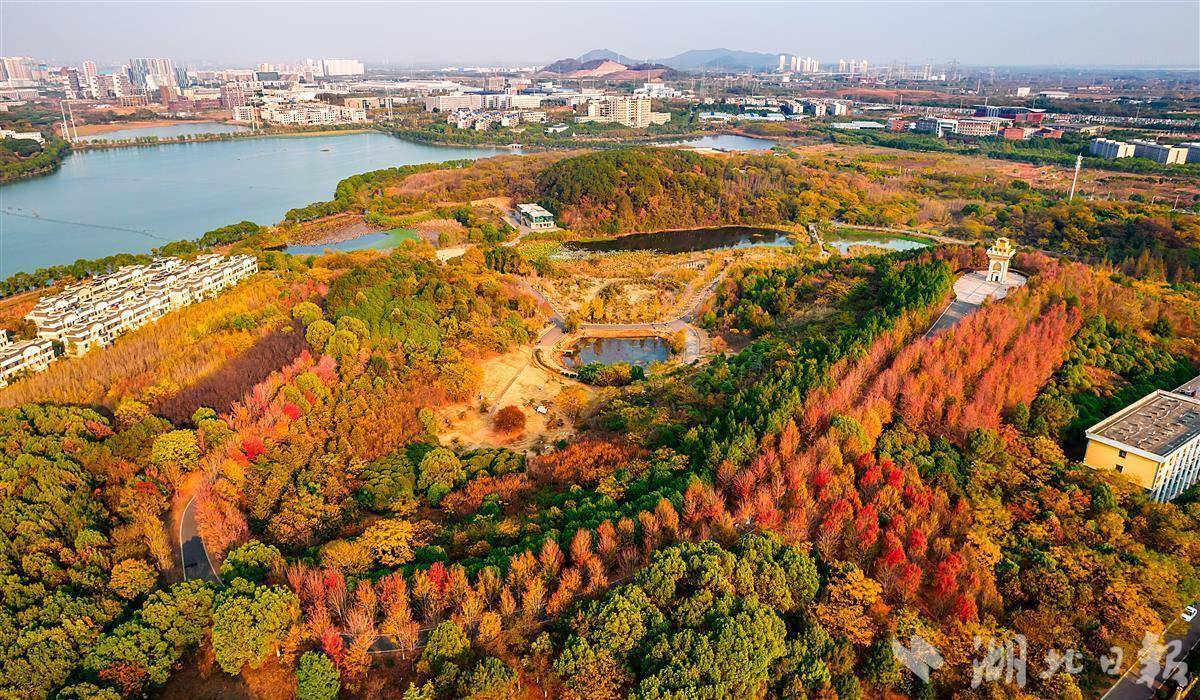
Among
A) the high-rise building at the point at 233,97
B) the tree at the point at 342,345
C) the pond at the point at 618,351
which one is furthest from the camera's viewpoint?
the high-rise building at the point at 233,97

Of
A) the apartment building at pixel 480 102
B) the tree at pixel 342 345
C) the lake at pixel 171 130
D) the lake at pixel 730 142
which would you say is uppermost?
the apartment building at pixel 480 102

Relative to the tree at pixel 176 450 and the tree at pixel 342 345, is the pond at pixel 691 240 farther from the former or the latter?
the tree at pixel 176 450

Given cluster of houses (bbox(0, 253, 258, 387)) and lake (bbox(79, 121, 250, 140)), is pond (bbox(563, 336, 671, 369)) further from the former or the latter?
lake (bbox(79, 121, 250, 140))

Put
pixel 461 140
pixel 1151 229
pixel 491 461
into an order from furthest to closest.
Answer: pixel 461 140 < pixel 1151 229 < pixel 491 461

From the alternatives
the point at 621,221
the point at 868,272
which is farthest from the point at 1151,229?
the point at 621,221

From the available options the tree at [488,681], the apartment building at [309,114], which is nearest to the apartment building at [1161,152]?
the tree at [488,681]

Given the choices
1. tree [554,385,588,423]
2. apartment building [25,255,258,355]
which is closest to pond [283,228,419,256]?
apartment building [25,255,258,355]

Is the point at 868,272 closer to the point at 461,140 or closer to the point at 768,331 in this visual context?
the point at 768,331
